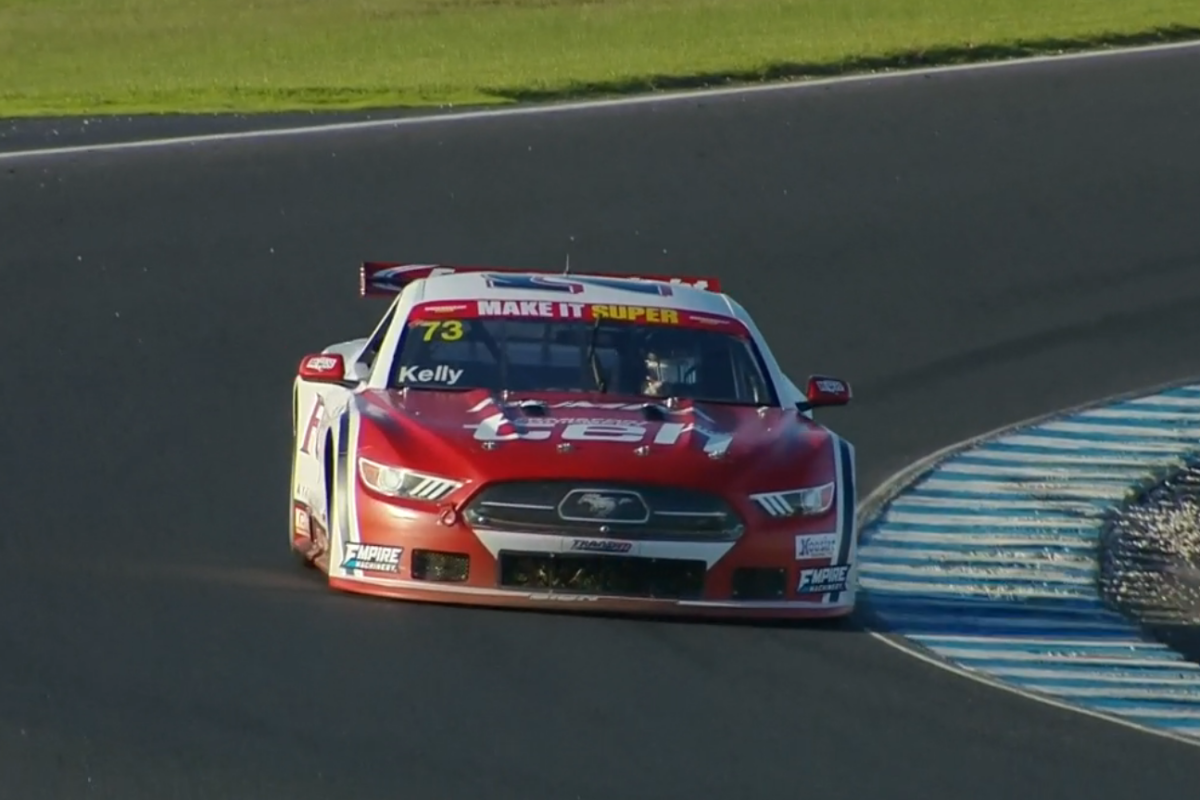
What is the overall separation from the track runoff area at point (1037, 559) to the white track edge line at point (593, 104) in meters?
6.09

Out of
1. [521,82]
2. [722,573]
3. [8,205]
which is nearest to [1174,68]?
[521,82]

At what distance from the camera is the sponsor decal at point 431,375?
29.4ft

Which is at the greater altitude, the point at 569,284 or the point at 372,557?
the point at 569,284

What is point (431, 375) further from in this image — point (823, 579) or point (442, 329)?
point (823, 579)

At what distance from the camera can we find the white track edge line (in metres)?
16.6

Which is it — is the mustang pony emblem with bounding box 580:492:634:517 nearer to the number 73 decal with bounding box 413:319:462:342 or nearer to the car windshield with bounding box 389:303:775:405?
the car windshield with bounding box 389:303:775:405

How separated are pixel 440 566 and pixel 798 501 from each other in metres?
1.19

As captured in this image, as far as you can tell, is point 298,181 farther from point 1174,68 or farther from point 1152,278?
point 1174,68

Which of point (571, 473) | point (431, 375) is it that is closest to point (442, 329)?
point (431, 375)

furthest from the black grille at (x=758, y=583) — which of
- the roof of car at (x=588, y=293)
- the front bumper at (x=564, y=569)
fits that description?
the roof of car at (x=588, y=293)

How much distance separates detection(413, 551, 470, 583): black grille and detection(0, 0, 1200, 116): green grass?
39.5 feet

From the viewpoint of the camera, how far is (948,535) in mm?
10547

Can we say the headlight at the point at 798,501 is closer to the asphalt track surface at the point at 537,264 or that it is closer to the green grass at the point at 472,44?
the asphalt track surface at the point at 537,264

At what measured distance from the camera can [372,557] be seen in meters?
8.12
